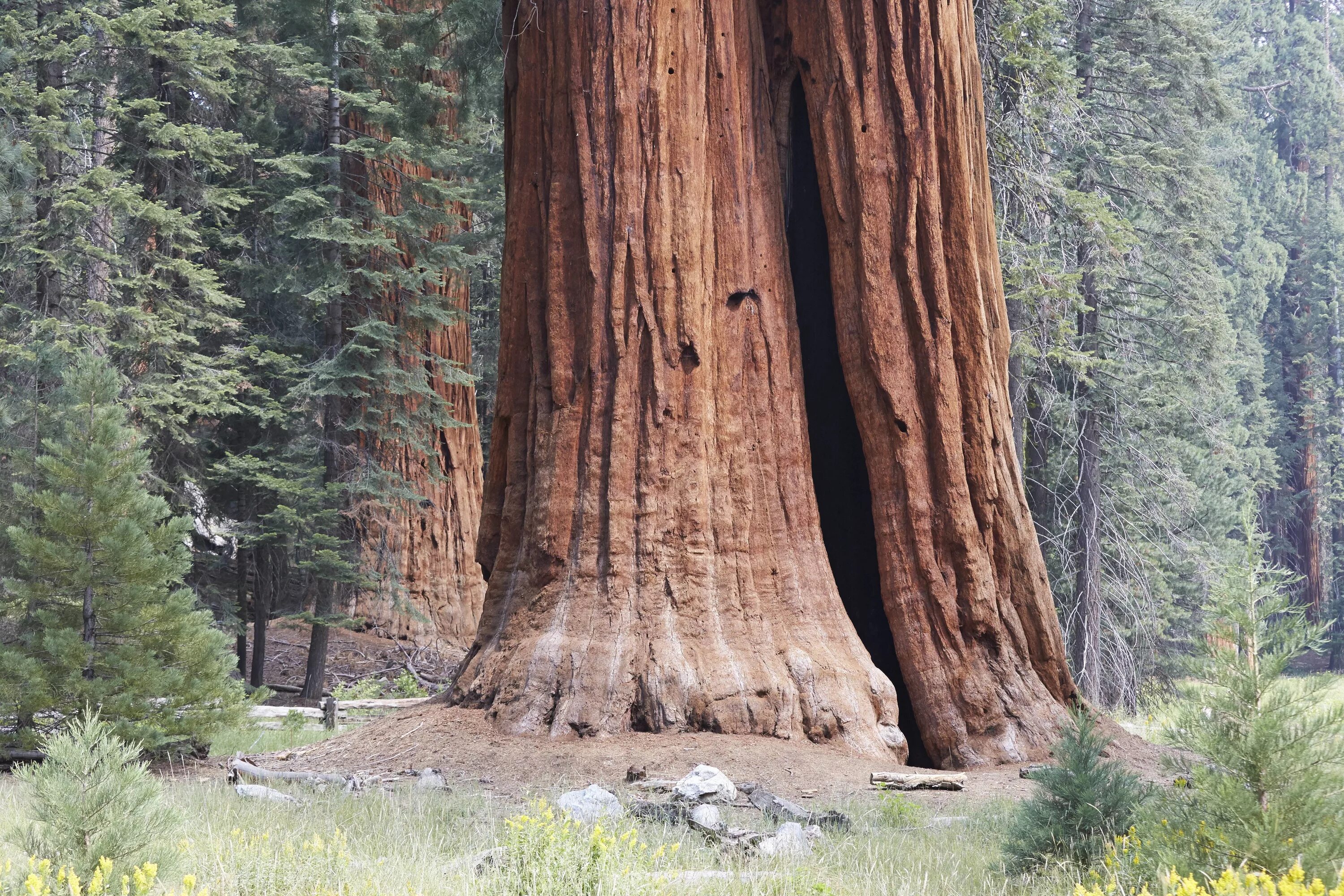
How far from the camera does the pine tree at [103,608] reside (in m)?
9.30

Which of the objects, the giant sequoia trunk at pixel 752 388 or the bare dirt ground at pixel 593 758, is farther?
the giant sequoia trunk at pixel 752 388

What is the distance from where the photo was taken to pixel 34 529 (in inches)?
390

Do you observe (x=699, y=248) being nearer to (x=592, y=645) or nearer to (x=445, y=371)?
(x=592, y=645)

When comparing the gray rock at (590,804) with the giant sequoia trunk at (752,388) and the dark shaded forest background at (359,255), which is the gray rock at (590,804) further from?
the dark shaded forest background at (359,255)

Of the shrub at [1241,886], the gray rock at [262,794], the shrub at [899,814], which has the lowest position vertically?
the shrub at [899,814]

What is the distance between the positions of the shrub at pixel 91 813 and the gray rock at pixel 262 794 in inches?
96.3

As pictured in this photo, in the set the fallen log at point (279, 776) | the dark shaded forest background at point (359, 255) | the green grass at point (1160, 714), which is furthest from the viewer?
the dark shaded forest background at point (359, 255)

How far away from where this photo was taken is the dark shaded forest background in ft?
48.5

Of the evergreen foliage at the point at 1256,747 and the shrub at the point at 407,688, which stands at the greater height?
the evergreen foliage at the point at 1256,747

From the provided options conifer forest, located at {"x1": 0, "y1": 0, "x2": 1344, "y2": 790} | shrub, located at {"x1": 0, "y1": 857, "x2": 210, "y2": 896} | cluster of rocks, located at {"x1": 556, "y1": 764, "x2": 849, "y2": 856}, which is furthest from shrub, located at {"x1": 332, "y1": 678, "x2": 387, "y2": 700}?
shrub, located at {"x1": 0, "y1": 857, "x2": 210, "y2": 896}

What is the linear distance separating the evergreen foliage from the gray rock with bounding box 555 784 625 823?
9.45ft

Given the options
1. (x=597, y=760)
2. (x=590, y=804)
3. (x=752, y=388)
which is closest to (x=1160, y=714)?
(x=752, y=388)

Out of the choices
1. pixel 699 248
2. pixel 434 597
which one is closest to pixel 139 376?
pixel 434 597

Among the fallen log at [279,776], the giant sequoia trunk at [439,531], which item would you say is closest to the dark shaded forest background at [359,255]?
the giant sequoia trunk at [439,531]
